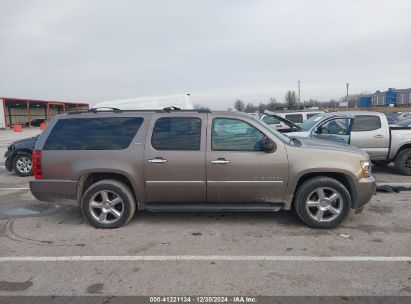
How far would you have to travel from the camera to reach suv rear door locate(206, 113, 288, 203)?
15.6 ft

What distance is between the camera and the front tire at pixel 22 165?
970 centimetres

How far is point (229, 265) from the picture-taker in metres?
3.75

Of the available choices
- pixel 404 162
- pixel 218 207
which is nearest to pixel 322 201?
pixel 218 207

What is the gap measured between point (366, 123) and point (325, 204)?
4.67 metres

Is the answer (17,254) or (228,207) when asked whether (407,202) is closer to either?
(228,207)

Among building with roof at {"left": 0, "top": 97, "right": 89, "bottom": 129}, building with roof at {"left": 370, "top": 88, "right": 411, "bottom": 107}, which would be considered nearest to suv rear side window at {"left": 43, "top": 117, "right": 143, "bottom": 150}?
building with roof at {"left": 0, "top": 97, "right": 89, "bottom": 129}

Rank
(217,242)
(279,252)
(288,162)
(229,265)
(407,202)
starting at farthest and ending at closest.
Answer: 1. (407,202)
2. (288,162)
3. (217,242)
4. (279,252)
5. (229,265)

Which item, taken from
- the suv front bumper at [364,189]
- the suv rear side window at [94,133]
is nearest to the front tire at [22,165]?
the suv rear side window at [94,133]

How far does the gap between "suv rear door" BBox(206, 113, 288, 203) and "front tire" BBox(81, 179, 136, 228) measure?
3.99ft

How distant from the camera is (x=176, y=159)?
15.8 ft

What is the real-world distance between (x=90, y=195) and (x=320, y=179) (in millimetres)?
3326

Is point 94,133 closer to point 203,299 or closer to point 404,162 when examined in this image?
point 203,299

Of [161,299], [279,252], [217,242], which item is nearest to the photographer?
[161,299]

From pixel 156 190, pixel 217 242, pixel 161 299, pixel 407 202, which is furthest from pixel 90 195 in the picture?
pixel 407 202
